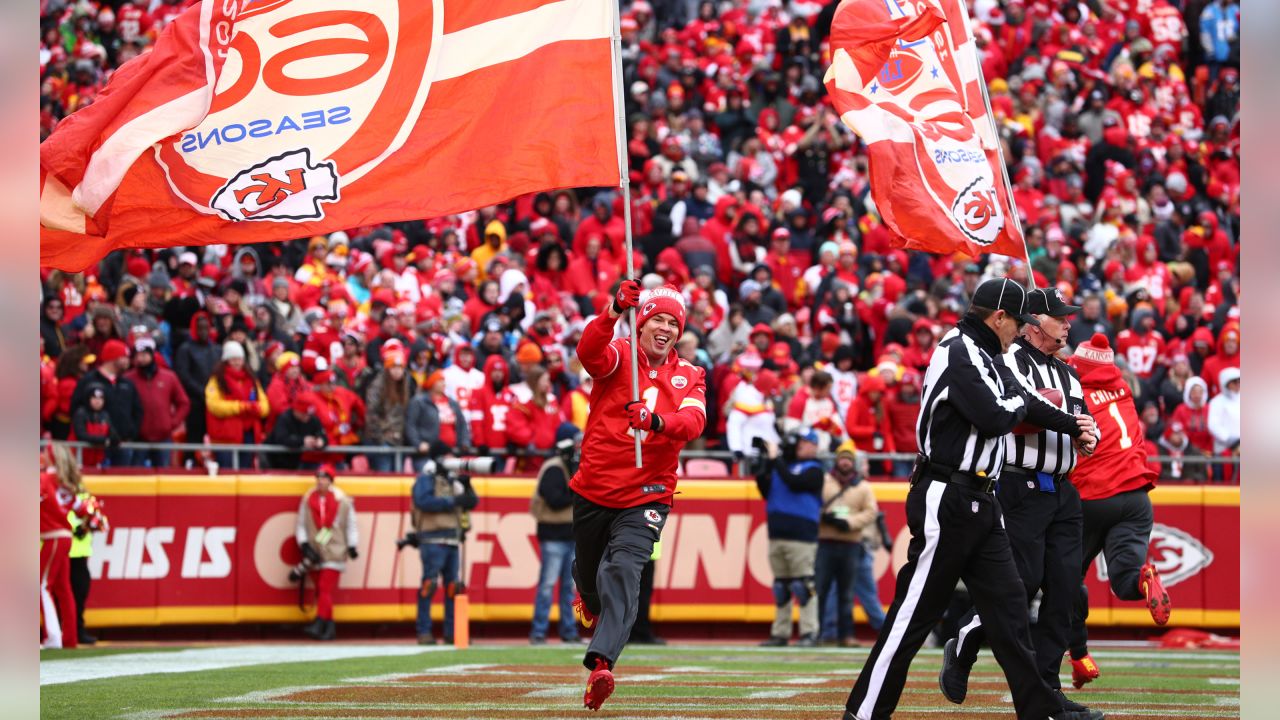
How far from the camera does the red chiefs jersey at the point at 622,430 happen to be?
30.3ft

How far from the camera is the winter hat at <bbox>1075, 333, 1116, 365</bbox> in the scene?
11.5 meters

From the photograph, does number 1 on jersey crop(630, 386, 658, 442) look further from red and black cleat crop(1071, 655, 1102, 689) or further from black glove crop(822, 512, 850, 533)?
black glove crop(822, 512, 850, 533)

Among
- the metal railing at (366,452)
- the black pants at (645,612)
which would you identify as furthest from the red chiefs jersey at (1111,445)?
the metal railing at (366,452)

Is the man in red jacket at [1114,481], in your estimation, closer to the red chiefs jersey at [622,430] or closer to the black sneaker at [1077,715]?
the black sneaker at [1077,715]

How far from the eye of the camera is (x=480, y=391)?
19.3 m

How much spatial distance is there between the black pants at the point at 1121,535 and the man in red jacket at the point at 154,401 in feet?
33.5

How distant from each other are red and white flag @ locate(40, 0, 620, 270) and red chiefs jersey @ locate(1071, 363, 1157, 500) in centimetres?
371

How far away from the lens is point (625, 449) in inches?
369

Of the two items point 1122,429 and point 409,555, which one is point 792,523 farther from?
point 1122,429

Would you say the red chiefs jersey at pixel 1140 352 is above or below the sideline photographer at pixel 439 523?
above

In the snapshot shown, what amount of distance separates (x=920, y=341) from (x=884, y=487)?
223cm

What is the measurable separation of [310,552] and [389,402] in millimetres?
1778
